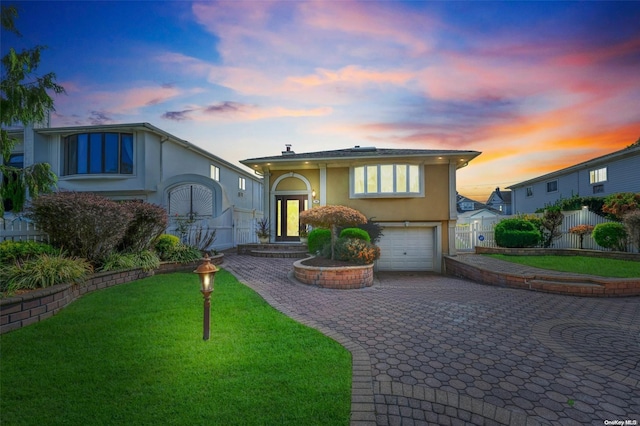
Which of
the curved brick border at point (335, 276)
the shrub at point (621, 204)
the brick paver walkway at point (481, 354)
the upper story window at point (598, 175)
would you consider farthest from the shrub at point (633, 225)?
the curved brick border at point (335, 276)

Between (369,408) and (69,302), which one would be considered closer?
(369,408)

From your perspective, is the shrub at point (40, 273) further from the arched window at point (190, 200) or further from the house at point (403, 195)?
the arched window at point (190, 200)

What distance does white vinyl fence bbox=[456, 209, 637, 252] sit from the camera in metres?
12.1

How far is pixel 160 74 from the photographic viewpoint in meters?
10.0

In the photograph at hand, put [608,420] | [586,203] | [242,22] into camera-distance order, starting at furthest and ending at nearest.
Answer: [586,203], [242,22], [608,420]

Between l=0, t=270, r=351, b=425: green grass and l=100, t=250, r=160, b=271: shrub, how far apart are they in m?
1.94

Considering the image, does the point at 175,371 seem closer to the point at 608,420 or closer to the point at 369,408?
the point at 369,408

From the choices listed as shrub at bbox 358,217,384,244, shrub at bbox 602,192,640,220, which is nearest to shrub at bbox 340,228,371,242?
shrub at bbox 358,217,384,244

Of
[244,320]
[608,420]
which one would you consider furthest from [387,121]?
[608,420]

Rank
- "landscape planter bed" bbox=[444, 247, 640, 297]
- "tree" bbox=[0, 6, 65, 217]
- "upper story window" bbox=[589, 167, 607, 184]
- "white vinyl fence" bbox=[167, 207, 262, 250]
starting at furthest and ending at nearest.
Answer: "upper story window" bbox=[589, 167, 607, 184]
"white vinyl fence" bbox=[167, 207, 262, 250]
"landscape planter bed" bbox=[444, 247, 640, 297]
"tree" bbox=[0, 6, 65, 217]

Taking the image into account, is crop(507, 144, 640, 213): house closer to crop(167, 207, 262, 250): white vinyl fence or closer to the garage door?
the garage door

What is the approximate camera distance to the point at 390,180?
12.1m

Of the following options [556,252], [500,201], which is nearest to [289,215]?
[556,252]

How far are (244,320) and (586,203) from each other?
1739 cm
